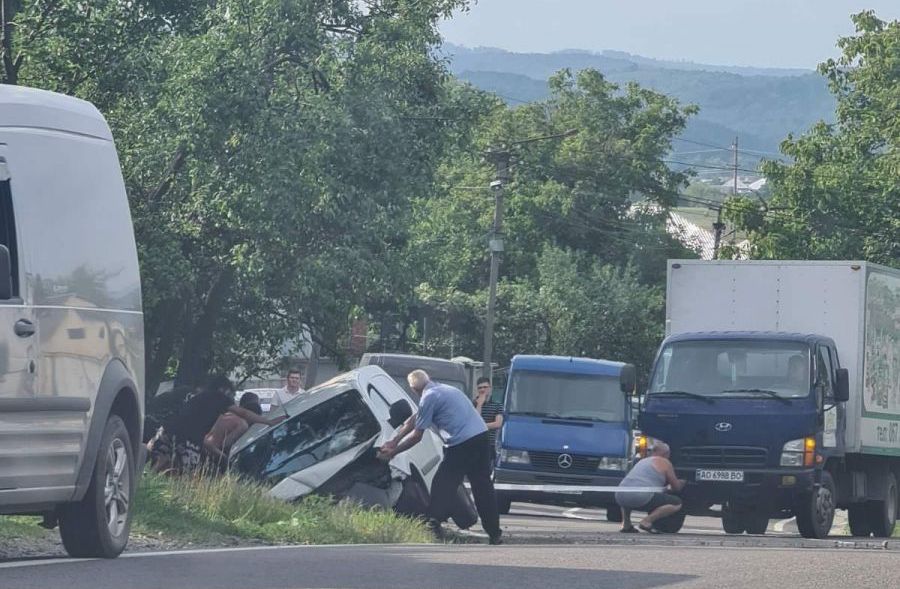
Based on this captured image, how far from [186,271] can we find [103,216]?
47.9 feet

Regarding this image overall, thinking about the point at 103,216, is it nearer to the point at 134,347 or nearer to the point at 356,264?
the point at 134,347

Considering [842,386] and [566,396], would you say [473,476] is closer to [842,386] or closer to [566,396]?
[842,386]

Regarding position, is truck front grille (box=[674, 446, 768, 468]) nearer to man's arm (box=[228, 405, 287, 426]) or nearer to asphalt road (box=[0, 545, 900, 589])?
man's arm (box=[228, 405, 287, 426])

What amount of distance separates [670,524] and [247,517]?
7.41 meters

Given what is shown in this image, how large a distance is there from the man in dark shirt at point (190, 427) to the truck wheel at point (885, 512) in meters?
8.12

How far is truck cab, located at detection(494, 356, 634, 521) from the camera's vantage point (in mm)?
24359

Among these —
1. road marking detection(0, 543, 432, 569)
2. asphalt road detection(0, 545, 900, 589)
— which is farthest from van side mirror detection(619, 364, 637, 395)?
asphalt road detection(0, 545, 900, 589)

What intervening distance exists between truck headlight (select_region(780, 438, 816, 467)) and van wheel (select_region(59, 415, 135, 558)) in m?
10.1

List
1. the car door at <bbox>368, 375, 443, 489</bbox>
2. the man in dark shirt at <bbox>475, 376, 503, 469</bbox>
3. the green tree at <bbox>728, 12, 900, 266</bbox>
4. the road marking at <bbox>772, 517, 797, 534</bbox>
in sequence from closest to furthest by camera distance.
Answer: the car door at <bbox>368, 375, 443, 489</bbox> < the man in dark shirt at <bbox>475, 376, 503, 469</bbox> < the road marking at <bbox>772, 517, 797, 534</bbox> < the green tree at <bbox>728, 12, 900, 266</bbox>

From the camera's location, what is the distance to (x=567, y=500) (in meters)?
24.0

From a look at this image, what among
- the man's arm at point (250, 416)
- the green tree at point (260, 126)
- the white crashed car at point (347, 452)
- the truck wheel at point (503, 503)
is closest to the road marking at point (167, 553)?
the white crashed car at point (347, 452)

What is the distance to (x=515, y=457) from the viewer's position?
24.6 metres

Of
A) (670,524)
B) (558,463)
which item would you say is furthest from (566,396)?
(670,524)

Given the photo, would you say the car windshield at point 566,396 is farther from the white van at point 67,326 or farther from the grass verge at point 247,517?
the white van at point 67,326
